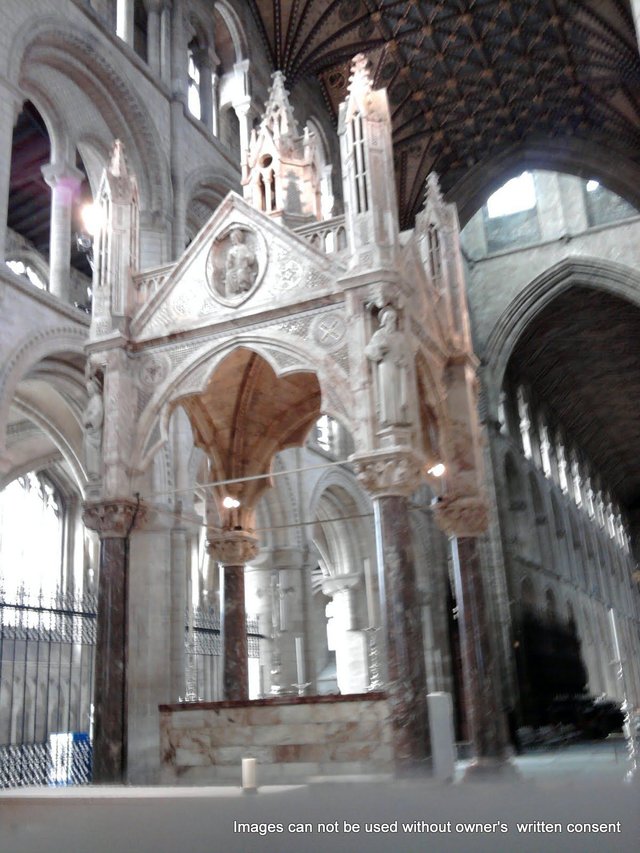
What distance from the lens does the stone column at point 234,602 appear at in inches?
432

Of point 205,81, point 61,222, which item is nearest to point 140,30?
point 205,81

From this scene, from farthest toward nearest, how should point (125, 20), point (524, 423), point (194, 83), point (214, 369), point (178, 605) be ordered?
point (524, 423) < point (194, 83) < point (125, 20) < point (178, 605) < point (214, 369)

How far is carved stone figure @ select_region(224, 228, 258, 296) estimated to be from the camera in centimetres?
957

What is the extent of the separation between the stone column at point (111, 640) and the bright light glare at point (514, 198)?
21.2 metres

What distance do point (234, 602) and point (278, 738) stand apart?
3.14 metres

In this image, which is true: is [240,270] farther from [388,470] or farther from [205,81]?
[205,81]

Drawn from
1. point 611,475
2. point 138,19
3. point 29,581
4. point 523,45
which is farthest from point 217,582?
point 611,475

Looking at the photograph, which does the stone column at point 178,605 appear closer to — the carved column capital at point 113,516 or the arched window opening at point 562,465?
the carved column capital at point 113,516

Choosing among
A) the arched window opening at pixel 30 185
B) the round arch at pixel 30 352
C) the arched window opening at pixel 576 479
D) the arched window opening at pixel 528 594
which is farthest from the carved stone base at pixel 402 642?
the arched window opening at pixel 576 479

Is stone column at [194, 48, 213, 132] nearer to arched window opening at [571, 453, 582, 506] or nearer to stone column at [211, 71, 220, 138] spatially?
stone column at [211, 71, 220, 138]

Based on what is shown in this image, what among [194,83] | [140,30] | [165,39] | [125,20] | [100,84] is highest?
[140,30]

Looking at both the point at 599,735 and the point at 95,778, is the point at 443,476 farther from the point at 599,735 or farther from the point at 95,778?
the point at 599,735

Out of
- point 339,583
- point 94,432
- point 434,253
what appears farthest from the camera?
point 339,583

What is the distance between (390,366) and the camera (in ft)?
28.0
